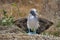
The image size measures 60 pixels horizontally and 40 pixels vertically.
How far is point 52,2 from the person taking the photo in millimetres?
15266

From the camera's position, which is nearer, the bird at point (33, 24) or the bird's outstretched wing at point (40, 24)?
the bird at point (33, 24)

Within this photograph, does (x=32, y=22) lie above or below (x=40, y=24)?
above

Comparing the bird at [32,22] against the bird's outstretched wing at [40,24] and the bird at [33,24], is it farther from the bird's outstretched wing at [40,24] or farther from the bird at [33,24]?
the bird's outstretched wing at [40,24]

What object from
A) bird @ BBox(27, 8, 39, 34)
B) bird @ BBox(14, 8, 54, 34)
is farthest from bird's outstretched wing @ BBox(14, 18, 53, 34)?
bird @ BBox(27, 8, 39, 34)

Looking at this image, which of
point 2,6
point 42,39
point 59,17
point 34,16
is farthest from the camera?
point 2,6

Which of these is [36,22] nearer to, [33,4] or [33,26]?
[33,26]

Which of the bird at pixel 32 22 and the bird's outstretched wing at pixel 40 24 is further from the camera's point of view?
the bird's outstretched wing at pixel 40 24

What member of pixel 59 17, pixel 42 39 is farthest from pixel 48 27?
pixel 42 39

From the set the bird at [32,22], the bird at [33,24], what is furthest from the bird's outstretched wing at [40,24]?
the bird at [32,22]

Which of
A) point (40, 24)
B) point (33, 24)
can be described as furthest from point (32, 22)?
→ point (40, 24)

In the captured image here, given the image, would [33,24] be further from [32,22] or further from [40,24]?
[40,24]

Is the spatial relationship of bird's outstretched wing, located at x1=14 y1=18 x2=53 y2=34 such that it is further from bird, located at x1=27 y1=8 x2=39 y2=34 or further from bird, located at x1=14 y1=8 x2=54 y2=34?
bird, located at x1=27 y1=8 x2=39 y2=34

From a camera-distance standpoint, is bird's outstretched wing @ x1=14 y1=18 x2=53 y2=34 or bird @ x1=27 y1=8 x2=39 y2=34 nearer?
bird @ x1=27 y1=8 x2=39 y2=34

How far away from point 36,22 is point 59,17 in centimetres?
334
